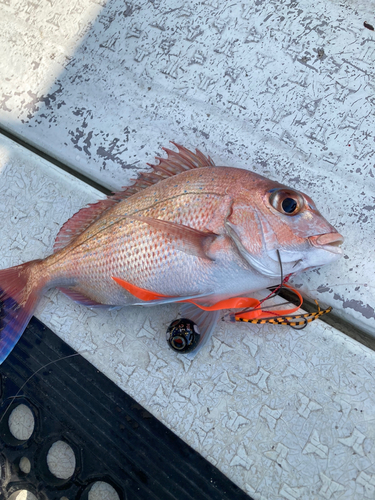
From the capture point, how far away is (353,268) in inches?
60.6

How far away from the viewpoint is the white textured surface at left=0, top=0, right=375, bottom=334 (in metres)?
1.61

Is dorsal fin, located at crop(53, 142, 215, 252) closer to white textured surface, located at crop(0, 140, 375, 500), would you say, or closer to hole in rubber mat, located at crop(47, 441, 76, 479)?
white textured surface, located at crop(0, 140, 375, 500)

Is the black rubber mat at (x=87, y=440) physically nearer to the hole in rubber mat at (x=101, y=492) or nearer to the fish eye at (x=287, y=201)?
the hole in rubber mat at (x=101, y=492)

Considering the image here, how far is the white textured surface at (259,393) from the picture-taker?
1.43 m

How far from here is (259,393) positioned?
1.52 m

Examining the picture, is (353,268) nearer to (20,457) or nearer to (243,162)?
(243,162)

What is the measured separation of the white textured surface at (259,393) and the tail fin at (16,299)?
0.48 ft

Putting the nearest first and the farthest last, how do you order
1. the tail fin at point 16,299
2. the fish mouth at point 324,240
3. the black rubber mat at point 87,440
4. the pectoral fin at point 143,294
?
1. the fish mouth at point 324,240
2. the pectoral fin at point 143,294
3. the black rubber mat at point 87,440
4. the tail fin at point 16,299

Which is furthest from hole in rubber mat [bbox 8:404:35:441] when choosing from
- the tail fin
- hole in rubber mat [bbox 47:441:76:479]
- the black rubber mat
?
the tail fin

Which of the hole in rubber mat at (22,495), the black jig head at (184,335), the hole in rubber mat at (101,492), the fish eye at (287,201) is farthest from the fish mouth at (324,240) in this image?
the hole in rubber mat at (22,495)

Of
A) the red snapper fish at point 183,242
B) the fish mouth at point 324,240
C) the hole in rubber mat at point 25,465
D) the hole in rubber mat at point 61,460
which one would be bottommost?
the hole in rubber mat at point 25,465

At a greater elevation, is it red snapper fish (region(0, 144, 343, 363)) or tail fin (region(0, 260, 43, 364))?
red snapper fish (region(0, 144, 343, 363))

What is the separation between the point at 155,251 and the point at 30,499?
52.0 inches

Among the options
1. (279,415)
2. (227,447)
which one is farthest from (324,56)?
(227,447)
